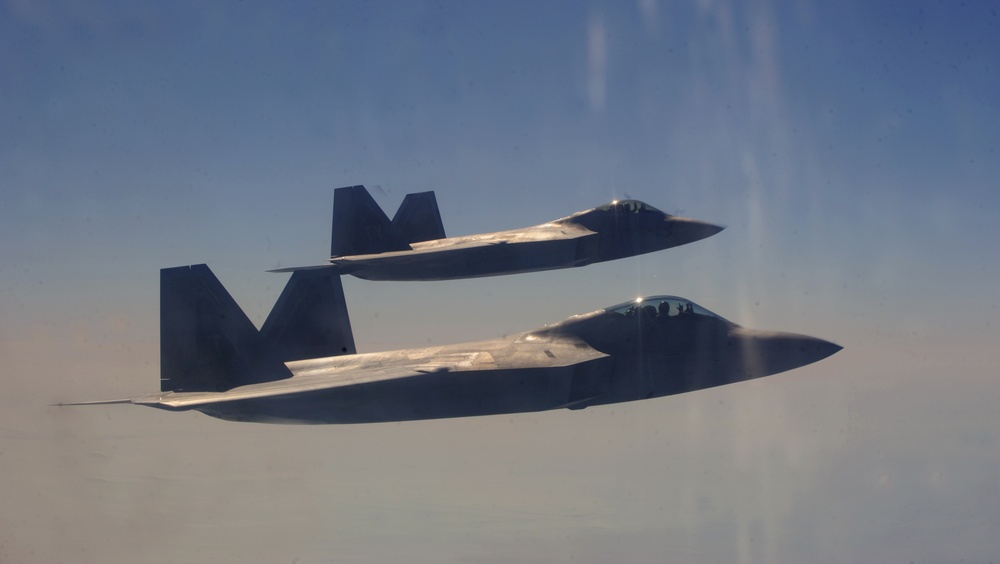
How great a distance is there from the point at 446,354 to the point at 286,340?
14083 mm

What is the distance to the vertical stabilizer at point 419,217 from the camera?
131ft

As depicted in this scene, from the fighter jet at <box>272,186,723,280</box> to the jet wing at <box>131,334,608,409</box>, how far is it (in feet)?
24.7

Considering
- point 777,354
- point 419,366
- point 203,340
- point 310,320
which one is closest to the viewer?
point 419,366

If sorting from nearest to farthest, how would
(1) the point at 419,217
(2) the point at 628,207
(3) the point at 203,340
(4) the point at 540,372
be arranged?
(4) the point at 540,372, (3) the point at 203,340, (2) the point at 628,207, (1) the point at 419,217

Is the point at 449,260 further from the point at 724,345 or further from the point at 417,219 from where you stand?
the point at 724,345

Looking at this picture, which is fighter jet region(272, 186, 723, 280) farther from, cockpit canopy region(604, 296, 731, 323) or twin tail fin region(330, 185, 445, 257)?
cockpit canopy region(604, 296, 731, 323)

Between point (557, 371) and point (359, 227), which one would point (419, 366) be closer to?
point (557, 371)

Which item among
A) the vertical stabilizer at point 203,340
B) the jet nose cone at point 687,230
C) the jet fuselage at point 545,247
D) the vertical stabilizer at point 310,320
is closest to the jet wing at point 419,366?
the vertical stabilizer at point 203,340

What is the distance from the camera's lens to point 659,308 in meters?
22.9

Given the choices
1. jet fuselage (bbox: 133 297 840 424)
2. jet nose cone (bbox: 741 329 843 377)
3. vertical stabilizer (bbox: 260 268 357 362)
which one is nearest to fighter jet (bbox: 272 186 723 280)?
vertical stabilizer (bbox: 260 268 357 362)

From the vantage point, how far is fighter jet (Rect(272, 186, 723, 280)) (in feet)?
104

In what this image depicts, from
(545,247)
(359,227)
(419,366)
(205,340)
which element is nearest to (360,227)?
(359,227)

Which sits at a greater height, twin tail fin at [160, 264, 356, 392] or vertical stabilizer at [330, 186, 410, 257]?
vertical stabilizer at [330, 186, 410, 257]

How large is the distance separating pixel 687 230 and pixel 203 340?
23.8 metres
